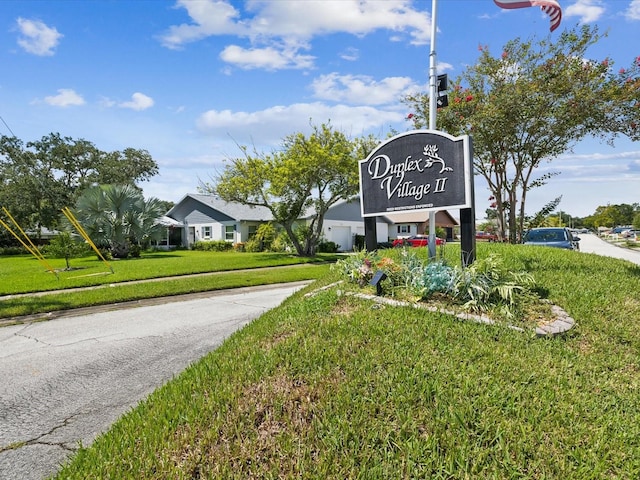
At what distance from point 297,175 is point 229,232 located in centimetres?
1303

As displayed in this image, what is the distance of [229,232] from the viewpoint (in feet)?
99.8

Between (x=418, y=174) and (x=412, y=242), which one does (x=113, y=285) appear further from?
(x=412, y=242)

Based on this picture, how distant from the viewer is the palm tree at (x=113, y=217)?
2223cm

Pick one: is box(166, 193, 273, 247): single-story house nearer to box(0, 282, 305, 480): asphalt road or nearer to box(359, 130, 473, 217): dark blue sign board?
box(0, 282, 305, 480): asphalt road

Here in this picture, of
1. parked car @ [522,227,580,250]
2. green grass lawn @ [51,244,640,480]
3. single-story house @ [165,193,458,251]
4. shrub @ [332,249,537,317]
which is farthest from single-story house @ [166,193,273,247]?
green grass lawn @ [51,244,640,480]

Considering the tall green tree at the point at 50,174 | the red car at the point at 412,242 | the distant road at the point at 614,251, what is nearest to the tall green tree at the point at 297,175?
the red car at the point at 412,242

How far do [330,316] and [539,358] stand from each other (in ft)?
7.04

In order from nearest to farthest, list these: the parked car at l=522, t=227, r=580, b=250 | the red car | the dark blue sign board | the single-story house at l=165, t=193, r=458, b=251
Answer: the dark blue sign board → the red car → the parked car at l=522, t=227, r=580, b=250 → the single-story house at l=165, t=193, r=458, b=251

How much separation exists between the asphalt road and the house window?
22.1 metres

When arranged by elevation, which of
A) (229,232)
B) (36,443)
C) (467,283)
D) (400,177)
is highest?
(400,177)

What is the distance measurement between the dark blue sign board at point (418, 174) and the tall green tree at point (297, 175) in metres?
12.1

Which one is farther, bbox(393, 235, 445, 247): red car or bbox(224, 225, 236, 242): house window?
bbox(224, 225, 236, 242): house window

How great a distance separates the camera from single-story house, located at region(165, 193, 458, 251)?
29828 millimetres

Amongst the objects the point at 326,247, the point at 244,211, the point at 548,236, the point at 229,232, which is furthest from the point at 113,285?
the point at 244,211
